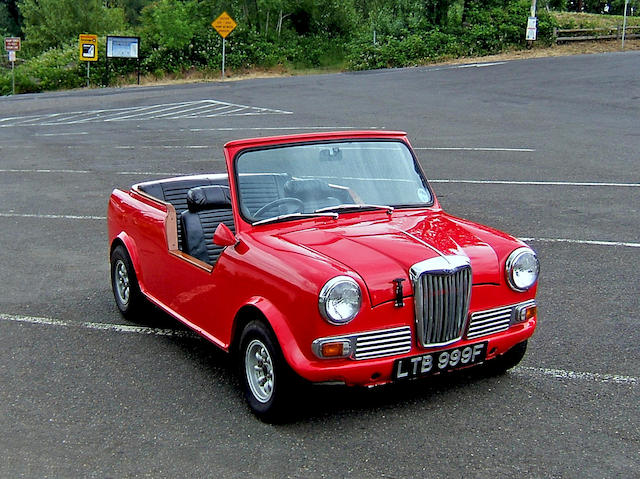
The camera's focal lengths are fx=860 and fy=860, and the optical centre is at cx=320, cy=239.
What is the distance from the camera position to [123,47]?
42.1m

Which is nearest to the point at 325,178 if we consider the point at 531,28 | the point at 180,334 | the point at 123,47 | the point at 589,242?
the point at 180,334

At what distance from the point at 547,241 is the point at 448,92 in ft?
64.6

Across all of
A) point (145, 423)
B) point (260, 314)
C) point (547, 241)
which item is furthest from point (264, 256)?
point (547, 241)

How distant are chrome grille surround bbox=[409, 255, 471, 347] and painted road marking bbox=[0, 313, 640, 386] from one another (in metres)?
1.07

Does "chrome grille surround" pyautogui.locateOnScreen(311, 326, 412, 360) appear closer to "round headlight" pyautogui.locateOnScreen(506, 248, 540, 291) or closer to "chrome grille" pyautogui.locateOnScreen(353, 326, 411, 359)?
"chrome grille" pyautogui.locateOnScreen(353, 326, 411, 359)

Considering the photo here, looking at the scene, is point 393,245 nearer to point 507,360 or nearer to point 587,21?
point 507,360

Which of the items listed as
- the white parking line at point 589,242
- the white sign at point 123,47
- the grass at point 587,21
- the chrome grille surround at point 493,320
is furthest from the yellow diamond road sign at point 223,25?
the chrome grille surround at point 493,320

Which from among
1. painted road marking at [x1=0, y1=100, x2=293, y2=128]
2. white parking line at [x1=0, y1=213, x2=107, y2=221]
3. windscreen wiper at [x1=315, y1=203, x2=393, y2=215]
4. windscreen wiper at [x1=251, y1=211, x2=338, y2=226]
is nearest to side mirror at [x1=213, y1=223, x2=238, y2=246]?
windscreen wiper at [x1=251, y1=211, x2=338, y2=226]

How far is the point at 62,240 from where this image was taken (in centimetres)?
1019

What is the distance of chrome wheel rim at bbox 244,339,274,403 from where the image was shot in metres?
5.00

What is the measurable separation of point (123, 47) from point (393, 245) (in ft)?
130

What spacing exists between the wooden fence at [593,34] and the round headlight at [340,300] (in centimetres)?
4167

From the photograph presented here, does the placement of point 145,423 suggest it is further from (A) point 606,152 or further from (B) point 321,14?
(B) point 321,14

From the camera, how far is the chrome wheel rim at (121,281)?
7.19 meters
